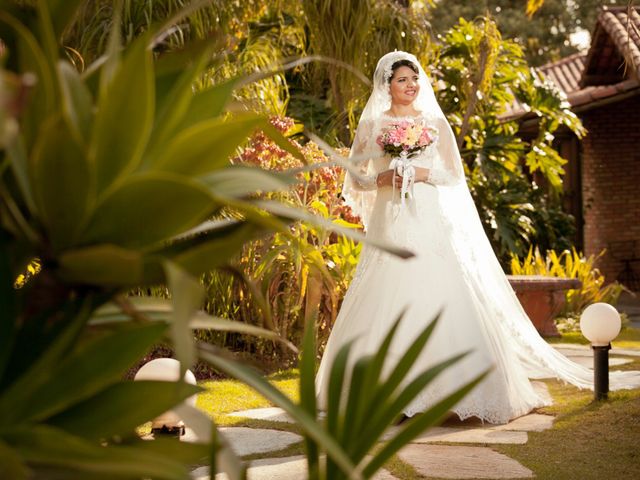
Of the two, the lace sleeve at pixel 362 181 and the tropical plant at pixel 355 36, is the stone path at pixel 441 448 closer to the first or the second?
the lace sleeve at pixel 362 181

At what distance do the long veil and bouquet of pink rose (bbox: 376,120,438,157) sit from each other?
12 centimetres

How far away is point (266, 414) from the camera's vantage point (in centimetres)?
612

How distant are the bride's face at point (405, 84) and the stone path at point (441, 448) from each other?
6.06 ft

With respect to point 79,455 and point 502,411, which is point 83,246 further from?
point 502,411

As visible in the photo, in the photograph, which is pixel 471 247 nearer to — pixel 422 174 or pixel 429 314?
pixel 422 174

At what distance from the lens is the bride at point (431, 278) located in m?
5.92

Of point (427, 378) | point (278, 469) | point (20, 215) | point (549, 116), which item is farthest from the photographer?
point (549, 116)

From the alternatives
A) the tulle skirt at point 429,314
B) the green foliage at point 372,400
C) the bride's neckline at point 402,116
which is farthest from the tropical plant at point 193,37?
the green foliage at point 372,400

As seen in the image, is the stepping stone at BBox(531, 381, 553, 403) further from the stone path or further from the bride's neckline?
the bride's neckline

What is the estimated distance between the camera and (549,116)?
15008 mm

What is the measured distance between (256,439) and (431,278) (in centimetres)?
140

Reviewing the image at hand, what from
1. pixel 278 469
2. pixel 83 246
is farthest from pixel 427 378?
pixel 278 469

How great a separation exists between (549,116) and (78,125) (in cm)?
1411

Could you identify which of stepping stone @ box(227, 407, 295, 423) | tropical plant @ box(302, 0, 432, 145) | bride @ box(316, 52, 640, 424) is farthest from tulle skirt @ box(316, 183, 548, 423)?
tropical plant @ box(302, 0, 432, 145)
